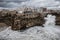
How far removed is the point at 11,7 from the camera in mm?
2574

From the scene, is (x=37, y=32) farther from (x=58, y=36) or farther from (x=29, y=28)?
(x=58, y=36)

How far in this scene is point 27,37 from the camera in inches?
78.1

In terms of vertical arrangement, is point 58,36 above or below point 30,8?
below

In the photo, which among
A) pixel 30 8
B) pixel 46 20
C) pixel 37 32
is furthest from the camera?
pixel 30 8

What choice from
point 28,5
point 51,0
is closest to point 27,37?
point 28,5

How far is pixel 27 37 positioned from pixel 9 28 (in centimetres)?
37

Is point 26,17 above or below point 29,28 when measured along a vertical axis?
above

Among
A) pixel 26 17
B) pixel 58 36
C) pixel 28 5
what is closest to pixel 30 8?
pixel 28 5

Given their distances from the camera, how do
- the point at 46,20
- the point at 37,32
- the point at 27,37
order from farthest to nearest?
the point at 46,20
the point at 37,32
the point at 27,37

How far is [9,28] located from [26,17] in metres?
0.32

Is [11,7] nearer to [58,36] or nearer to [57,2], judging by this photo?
[57,2]

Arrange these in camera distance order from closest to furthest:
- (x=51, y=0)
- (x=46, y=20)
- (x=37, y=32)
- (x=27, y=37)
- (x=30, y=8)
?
(x=27, y=37), (x=37, y=32), (x=46, y=20), (x=30, y=8), (x=51, y=0)

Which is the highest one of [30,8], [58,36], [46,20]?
[30,8]

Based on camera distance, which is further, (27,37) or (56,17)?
(56,17)
